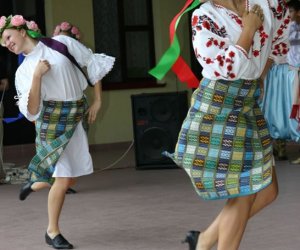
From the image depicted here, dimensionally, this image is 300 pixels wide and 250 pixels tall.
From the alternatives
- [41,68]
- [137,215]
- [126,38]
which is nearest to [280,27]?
[41,68]

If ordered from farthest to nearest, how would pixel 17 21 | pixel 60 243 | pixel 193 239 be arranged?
pixel 60 243 < pixel 17 21 < pixel 193 239

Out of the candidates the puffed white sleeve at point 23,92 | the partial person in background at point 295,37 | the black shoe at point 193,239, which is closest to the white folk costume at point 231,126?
the black shoe at point 193,239

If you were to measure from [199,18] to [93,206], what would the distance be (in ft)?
12.8

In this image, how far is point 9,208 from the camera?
780 cm

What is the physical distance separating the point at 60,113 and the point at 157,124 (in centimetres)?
444

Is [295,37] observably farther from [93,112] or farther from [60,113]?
[60,113]

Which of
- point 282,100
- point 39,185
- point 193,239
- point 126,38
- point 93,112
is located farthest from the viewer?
point 126,38

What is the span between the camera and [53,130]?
5812 millimetres

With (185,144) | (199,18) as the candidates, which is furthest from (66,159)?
(199,18)

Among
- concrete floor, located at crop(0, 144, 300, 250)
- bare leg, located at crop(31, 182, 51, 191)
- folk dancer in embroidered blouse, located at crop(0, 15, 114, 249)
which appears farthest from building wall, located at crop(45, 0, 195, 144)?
folk dancer in embroidered blouse, located at crop(0, 15, 114, 249)

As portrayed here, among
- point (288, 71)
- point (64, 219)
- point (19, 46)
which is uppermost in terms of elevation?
point (19, 46)

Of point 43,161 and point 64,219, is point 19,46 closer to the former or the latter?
point 43,161

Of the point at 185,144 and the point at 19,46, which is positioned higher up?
the point at 19,46

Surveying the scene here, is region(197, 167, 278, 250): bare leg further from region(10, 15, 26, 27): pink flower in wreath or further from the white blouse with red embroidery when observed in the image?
region(10, 15, 26, 27): pink flower in wreath
